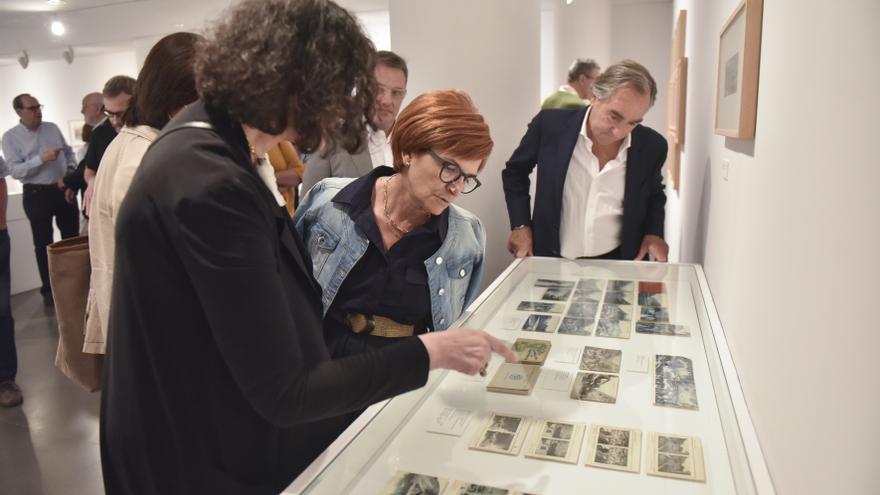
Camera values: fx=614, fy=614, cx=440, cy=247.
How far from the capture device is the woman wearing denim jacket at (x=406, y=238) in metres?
1.77

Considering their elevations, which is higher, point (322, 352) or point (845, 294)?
point (845, 294)

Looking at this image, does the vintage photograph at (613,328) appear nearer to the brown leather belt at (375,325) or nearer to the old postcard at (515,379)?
the old postcard at (515,379)

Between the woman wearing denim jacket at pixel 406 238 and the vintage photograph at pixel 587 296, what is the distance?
21.8 inches

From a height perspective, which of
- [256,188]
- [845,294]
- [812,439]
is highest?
[256,188]

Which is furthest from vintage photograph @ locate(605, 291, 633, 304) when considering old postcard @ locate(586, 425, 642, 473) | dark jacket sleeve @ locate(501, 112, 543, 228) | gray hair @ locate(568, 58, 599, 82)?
gray hair @ locate(568, 58, 599, 82)

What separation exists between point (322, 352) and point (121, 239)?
378mm

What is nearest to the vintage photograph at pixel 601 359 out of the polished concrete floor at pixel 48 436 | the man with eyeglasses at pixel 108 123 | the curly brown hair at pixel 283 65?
the curly brown hair at pixel 283 65

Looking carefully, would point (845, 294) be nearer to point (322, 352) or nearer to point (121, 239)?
point (322, 352)

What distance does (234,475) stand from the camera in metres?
1.12

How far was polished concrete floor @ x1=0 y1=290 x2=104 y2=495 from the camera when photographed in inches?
116

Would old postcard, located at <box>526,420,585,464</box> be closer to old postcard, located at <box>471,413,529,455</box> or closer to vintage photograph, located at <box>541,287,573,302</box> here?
old postcard, located at <box>471,413,529,455</box>

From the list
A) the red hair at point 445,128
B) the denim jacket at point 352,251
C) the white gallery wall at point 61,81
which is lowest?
the denim jacket at point 352,251

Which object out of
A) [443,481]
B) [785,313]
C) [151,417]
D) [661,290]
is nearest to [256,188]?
[151,417]

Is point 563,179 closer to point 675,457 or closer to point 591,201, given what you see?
point 591,201
